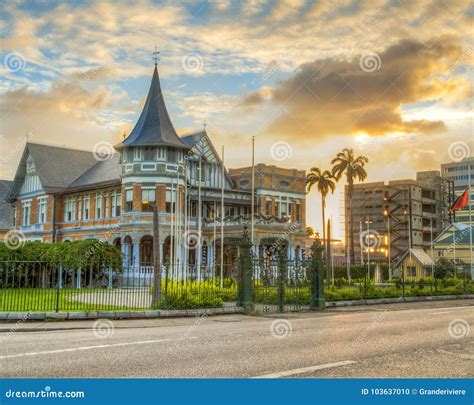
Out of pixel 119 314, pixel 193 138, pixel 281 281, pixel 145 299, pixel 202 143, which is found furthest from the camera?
pixel 193 138

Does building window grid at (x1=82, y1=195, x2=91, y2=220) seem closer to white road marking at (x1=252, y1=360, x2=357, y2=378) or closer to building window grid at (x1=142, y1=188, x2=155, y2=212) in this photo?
building window grid at (x1=142, y1=188, x2=155, y2=212)

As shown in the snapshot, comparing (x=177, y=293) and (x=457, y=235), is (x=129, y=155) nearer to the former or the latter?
(x=177, y=293)

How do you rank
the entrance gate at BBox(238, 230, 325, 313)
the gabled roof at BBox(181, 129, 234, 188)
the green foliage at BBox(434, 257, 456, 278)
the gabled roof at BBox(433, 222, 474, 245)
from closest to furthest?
the entrance gate at BBox(238, 230, 325, 313)
the green foliage at BBox(434, 257, 456, 278)
the gabled roof at BBox(181, 129, 234, 188)
the gabled roof at BBox(433, 222, 474, 245)

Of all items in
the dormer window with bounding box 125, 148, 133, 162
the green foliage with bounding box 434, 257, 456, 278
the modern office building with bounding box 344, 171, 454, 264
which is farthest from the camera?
the modern office building with bounding box 344, 171, 454, 264

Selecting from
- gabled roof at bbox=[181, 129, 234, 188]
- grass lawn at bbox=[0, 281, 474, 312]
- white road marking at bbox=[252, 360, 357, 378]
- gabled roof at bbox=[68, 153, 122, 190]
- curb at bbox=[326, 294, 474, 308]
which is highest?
gabled roof at bbox=[181, 129, 234, 188]

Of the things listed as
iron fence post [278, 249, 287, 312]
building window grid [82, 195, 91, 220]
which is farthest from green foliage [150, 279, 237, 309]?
building window grid [82, 195, 91, 220]

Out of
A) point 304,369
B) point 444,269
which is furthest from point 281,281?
point 444,269

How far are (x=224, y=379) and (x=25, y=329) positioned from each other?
32.3ft

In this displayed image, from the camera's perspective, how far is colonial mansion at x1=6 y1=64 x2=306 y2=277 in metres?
49.4

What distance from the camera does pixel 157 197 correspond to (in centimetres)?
4938

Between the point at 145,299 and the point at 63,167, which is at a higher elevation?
the point at 63,167

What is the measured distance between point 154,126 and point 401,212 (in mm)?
67205

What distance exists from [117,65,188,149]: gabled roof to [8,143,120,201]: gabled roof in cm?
705

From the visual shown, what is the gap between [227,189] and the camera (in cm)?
5581
